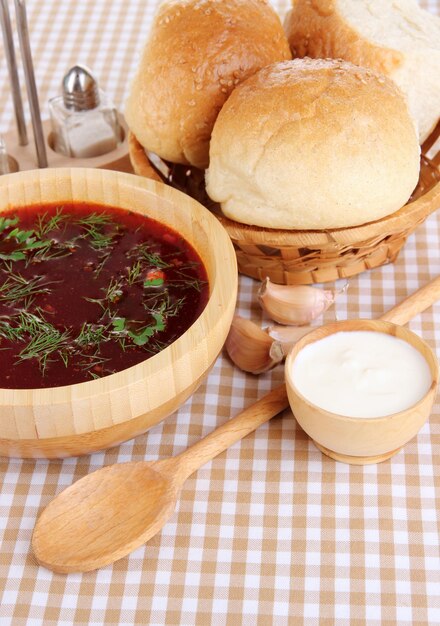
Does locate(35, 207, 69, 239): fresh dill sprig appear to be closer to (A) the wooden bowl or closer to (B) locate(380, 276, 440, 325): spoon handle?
(A) the wooden bowl

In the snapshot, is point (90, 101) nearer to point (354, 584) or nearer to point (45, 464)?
point (45, 464)

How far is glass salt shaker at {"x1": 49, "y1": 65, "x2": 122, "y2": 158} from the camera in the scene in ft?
7.54

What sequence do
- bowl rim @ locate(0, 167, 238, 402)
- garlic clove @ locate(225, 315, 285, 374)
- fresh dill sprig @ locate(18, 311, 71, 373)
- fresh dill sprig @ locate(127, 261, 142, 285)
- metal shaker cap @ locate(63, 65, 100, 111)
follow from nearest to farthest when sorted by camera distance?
bowl rim @ locate(0, 167, 238, 402), fresh dill sprig @ locate(18, 311, 71, 373), fresh dill sprig @ locate(127, 261, 142, 285), garlic clove @ locate(225, 315, 285, 374), metal shaker cap @ locate(63, 65, 100, 111)

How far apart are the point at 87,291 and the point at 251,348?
371 mm

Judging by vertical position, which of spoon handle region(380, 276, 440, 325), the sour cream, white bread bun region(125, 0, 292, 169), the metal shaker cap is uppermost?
white bread bun region(125, 0, 292, 169)

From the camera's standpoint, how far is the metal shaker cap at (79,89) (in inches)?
90.3

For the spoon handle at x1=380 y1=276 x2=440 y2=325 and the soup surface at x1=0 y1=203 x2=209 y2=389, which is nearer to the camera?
the soup surface at x1=0 y1=203 x2=209 y2=389

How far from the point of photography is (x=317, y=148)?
1.79 meters

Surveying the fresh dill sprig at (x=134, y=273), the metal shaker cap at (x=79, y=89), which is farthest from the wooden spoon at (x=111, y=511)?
the metal shaker cap at (x=79, y=89)

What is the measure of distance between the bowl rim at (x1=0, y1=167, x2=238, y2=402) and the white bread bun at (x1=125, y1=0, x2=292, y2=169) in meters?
0.17

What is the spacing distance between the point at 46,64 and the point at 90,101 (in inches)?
29.9

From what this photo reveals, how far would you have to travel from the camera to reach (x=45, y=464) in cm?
177

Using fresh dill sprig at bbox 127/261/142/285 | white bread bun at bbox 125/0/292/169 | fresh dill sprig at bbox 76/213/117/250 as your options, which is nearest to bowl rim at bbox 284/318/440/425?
fresh dill sprig at bbox 127/261/142/285

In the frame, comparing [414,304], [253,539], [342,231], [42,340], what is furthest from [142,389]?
[414,304]
